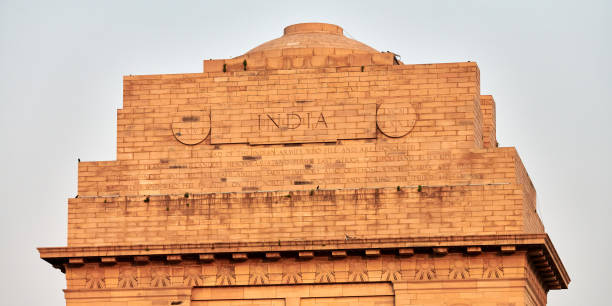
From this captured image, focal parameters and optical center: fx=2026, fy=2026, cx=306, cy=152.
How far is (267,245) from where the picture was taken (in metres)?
57.4

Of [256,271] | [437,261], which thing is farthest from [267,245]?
[437,261]

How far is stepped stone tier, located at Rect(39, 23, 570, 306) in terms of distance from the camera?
5741 cm

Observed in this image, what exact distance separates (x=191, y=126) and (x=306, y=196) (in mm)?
4324

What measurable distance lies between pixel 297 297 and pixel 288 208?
8.59 feet

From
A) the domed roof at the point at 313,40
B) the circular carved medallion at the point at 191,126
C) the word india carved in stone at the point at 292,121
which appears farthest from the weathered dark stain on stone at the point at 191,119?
the domed roof at the point at 313,40

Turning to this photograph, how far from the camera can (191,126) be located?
60.2 metres

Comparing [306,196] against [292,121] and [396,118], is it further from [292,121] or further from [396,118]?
[396,118]

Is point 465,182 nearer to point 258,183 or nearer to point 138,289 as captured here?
point 258,183

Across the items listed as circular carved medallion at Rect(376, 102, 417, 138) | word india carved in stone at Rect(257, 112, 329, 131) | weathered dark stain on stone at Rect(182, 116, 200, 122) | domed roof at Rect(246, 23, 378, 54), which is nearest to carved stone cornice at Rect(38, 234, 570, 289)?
circular carved medallion at Rect(376, 102, 417, 138)

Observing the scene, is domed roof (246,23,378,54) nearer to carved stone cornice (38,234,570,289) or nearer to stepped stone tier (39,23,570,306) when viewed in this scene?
stepped stone tier (39,23,570,306)

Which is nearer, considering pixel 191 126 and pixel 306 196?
pixel 306 196

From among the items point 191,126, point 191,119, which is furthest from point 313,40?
point 191,126

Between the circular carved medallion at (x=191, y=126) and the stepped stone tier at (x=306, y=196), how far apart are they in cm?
4

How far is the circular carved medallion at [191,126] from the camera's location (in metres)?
→ 60.0
